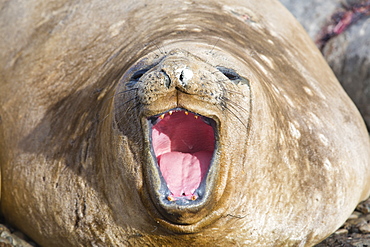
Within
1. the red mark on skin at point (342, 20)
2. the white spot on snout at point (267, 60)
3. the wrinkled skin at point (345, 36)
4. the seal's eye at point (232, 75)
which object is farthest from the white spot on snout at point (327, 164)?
the red mark on skin at point (342, 20)

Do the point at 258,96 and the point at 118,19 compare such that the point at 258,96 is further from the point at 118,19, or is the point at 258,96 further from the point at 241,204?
the point at 118,19

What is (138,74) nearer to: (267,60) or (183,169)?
(183,169)

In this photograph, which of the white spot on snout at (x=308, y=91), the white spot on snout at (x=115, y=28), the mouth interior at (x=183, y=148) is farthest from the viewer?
the white spot on snout at (x=115, y=28)

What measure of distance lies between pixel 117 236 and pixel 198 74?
103 centimetres

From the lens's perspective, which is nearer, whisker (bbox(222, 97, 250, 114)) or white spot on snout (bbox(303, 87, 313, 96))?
whisker (bbox(222, 97, 250, 114))

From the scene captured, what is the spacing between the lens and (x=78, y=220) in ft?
13.4

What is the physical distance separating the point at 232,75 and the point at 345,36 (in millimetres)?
2885

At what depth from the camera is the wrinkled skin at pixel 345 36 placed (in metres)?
6.15

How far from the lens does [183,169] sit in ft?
11.7

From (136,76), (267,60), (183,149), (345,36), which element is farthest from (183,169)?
(345,36)

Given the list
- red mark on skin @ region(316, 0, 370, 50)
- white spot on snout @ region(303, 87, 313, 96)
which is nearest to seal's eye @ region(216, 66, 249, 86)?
white spot on snout @ region(303, 87, 313, 96)

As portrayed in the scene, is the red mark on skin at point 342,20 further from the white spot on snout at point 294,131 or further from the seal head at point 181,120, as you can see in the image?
the seal head at point 181,120

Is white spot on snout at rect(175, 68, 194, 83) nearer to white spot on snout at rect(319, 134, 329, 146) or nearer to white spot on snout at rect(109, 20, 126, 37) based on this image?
white spot on snout at rect(319, 134, 329, 146)

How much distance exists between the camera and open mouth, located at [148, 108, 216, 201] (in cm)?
351
